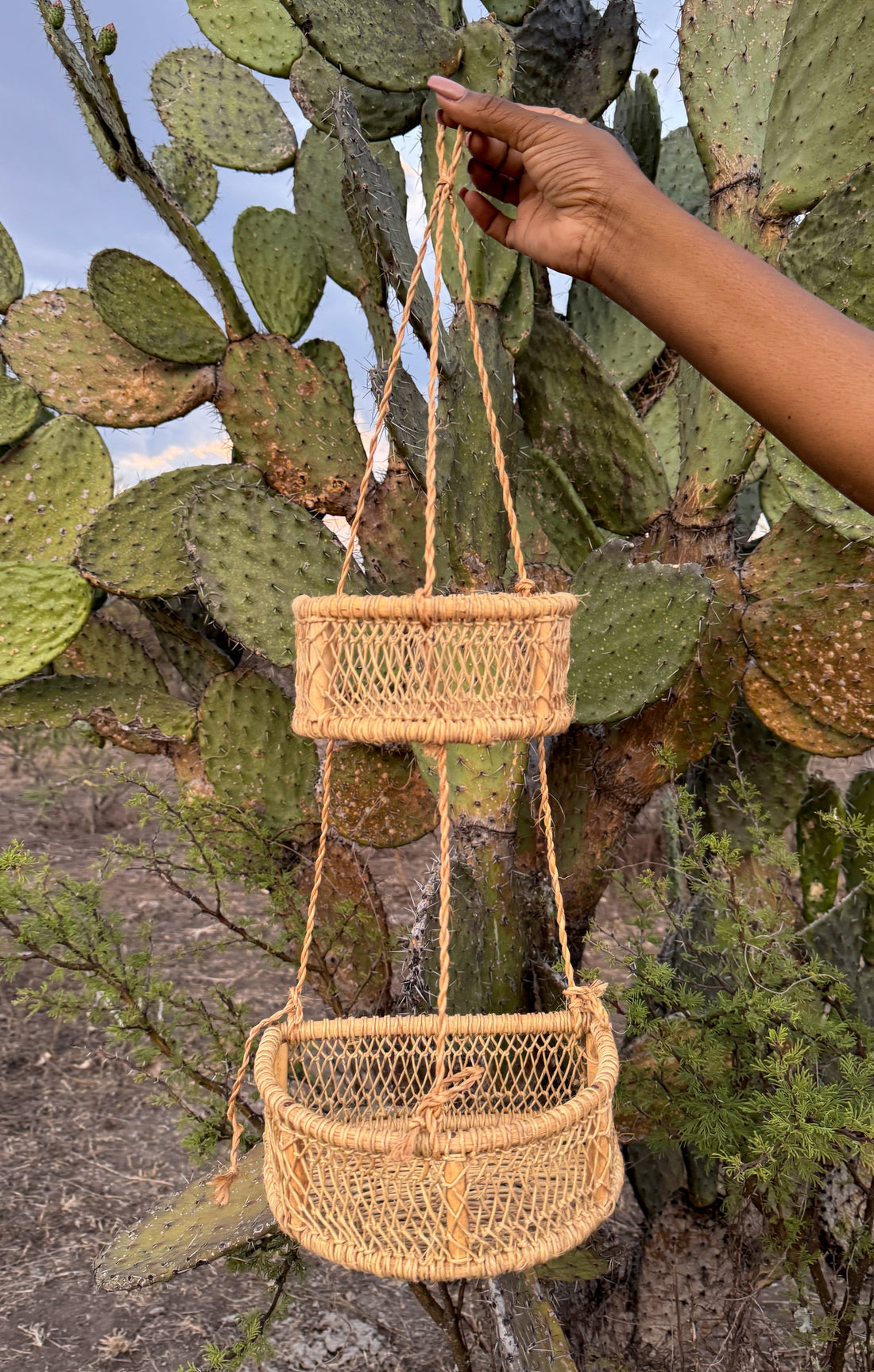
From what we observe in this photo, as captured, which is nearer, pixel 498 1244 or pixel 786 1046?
pixel 498 1244

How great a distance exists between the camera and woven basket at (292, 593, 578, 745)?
75 cm

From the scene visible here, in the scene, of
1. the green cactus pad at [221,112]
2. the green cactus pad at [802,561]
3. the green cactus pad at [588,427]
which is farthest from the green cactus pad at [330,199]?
the green cactus pad at [802,561]

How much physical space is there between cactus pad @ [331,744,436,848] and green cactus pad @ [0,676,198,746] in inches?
15.0

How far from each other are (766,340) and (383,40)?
0.93 metres

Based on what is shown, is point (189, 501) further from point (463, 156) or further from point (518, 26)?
point (518, 26)

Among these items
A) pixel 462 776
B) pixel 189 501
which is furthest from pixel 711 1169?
pixel 189 501

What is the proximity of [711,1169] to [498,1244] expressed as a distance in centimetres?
69

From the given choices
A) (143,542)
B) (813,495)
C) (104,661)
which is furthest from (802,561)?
(104,661)

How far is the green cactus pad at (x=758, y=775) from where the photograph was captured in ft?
5.46

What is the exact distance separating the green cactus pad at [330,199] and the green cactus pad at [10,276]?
65 centimetres

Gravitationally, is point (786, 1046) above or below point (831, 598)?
below

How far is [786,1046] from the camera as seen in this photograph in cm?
101

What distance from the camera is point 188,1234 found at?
3.76ft

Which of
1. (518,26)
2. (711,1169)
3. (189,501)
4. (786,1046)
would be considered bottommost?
(711,1169)
